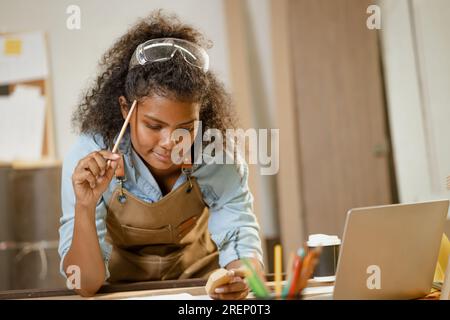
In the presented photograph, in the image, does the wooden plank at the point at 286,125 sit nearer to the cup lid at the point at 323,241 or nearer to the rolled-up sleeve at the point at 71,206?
the cup lid at the point at 323,241

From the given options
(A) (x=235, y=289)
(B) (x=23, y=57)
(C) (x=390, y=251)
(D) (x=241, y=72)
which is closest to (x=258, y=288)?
(A) (x=235, y=289)

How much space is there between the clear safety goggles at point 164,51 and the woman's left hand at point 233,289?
443mm

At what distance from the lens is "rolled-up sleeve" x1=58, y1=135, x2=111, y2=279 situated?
1.07 meters

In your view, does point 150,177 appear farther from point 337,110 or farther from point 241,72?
point 337,110

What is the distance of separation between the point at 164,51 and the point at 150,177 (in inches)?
9.9

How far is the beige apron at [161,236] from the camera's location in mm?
1130

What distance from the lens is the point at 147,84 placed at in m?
1.08

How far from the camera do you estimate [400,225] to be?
33.3 inches

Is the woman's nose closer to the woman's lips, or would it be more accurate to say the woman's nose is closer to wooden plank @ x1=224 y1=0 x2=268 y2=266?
the woman's lips

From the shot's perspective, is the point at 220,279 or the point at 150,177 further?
the point at 150,177

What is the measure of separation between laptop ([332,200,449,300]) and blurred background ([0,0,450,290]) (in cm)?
39

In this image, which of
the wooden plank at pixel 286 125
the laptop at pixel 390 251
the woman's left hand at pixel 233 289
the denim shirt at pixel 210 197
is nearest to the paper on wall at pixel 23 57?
the denim shirt at pixel 210 197
